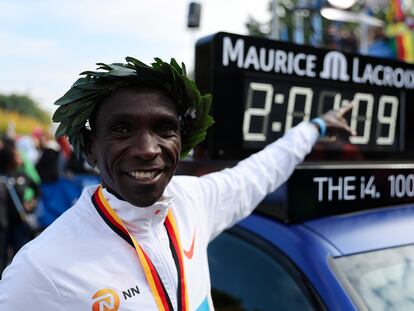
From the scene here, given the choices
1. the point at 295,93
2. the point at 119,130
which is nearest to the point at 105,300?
the point at 119,130

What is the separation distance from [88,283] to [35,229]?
4517 millimetres

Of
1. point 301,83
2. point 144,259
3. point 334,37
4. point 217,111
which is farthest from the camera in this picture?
point 334,37

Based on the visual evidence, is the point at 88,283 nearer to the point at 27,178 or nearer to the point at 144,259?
the point at 144,259

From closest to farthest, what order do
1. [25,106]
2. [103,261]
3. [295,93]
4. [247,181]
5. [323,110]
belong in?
1. [103,261]
2. [247,181]
3. [295,93]
4. [323,110]
5. [25,106]

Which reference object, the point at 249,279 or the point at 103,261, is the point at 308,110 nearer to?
the point at 249,279

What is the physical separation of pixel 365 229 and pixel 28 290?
127 centimetres

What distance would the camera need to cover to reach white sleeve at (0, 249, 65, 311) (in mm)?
1220

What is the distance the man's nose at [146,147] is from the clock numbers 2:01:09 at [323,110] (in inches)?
58.2

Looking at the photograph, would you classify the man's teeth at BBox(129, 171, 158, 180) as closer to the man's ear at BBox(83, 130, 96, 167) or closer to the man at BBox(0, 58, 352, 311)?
the man at BBox(0, 58, 352, 311)

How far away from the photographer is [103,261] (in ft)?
4.37

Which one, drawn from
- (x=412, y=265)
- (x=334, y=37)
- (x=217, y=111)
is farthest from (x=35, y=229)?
(x=334, y=37)

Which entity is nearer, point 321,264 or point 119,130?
point 119,130

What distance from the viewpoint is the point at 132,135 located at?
1.38m

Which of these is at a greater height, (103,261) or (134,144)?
(134,144)
